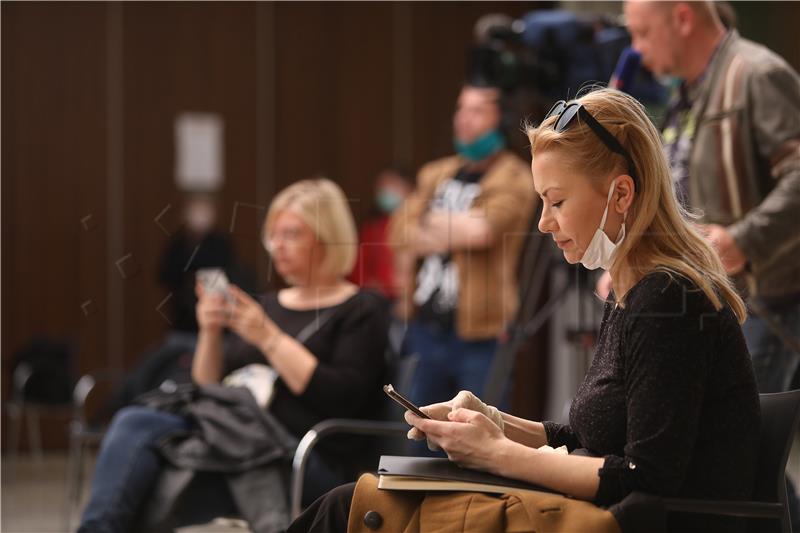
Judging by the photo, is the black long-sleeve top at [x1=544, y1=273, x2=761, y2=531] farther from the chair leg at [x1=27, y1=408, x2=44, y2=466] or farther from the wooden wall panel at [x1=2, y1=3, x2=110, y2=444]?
the wooden wall panel at [x1=2, y1=3, x2=110, y2=444]

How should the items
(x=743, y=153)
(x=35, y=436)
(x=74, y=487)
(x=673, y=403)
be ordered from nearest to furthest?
(x=673, y=403) → (x=743, y=153) → (x=74, y=487) → (x=35, y=436)

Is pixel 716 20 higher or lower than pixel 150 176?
higher

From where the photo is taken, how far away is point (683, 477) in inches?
58.7

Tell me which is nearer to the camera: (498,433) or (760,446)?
(498,433)

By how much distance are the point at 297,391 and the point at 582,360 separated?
1.60m

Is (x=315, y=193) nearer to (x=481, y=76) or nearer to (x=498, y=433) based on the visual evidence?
(x=481, y=76)

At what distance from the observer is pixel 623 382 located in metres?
1.52

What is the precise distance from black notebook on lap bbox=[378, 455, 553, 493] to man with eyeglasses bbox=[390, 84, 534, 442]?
2.16 meters

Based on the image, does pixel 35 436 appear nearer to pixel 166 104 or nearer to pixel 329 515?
pixel 166 104

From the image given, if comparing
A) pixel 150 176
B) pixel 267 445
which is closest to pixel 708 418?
pixel 267 445

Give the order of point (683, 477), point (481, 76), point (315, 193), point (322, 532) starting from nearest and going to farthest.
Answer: point (683, 477) → point (322, 532) → point (315, 193) → point (481, 76)

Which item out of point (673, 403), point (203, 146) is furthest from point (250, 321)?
point (203, 146)

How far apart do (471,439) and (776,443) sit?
1.54ft

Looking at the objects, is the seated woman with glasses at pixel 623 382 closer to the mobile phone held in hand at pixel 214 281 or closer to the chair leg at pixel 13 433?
the mobile phone held in hand at pixel 214 281
